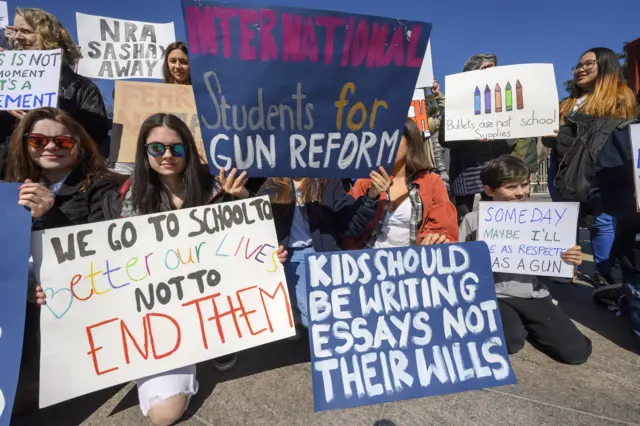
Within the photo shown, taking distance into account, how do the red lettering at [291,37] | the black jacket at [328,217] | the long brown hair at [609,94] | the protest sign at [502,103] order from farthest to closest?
the protest sign at [502,103] < the long brown hair at [609,94] < the black jacket at [328,217] < the red lettering at [291,37]

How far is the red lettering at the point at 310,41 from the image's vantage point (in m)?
1.72

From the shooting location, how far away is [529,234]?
2.43 metres

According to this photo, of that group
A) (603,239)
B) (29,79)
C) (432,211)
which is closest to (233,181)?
(432,211)

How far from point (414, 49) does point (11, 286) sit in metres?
2.22

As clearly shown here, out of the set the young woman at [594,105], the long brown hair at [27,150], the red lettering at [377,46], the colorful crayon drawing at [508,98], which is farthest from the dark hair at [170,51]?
the young woman at [594,105]

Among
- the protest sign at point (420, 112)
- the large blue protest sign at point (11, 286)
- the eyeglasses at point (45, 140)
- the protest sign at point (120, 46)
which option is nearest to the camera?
the large blue protest sign at point (11, 286)

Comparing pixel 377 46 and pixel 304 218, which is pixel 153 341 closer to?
pixel 304 218

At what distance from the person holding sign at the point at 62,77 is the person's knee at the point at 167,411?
2357 mm

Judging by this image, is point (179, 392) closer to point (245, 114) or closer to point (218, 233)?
point (218, 233)

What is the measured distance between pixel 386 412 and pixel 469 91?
2.79m

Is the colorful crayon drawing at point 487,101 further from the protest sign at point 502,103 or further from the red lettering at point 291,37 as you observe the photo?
the red lettering at point 291,37

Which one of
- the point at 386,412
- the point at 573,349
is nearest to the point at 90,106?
the point at 386,412

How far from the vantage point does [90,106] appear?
299 centimetres

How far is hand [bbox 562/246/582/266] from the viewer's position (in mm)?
2316
